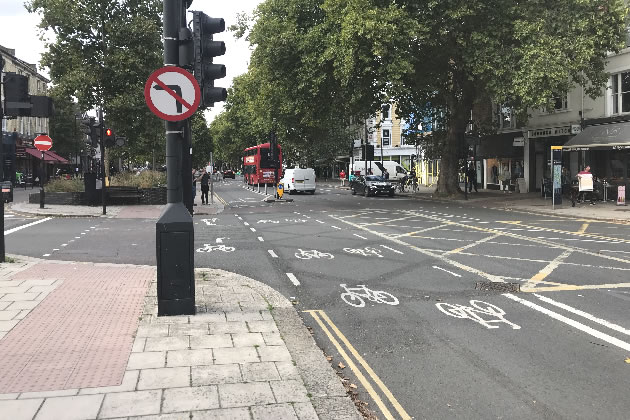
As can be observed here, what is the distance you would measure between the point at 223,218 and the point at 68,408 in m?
16.5

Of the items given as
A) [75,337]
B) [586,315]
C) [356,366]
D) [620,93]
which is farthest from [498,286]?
[620,93]

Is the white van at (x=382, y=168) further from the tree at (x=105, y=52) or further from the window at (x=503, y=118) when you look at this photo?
the tree at (x=105, y=52)

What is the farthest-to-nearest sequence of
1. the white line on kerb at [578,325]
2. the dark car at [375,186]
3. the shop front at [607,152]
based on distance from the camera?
the dark car at [375,186] < the shop front at [607,152] < the white line on kerb at [578,325]

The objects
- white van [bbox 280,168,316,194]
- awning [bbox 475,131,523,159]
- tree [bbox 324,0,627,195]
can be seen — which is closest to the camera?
tree [bbox 324,0,627,195]

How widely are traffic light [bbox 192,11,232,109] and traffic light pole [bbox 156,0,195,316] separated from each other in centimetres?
22

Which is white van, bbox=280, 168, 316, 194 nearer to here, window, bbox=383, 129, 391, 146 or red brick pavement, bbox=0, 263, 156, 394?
red brick pavement, bbox=0, 263, 156, 394

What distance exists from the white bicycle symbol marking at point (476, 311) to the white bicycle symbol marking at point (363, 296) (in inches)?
25.8

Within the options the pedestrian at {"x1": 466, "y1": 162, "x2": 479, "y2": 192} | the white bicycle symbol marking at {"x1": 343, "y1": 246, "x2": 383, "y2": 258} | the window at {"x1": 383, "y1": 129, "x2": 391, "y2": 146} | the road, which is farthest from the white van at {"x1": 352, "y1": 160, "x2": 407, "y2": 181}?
the white bicycle symbol marking at {"x1": 343, "y1": 246, "x2": 383, "y2": 258}

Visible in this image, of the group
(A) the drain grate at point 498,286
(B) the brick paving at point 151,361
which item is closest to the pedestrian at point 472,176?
(A) the drain grate at point 498,286

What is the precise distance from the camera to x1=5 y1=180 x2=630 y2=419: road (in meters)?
4.19

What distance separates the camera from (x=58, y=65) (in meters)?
32.1

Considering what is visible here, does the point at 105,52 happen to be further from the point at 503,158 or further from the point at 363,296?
the point at 363,296

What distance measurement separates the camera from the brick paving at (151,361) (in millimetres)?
3650

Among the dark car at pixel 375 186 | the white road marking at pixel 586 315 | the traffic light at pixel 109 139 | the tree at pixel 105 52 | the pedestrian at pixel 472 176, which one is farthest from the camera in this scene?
the dark car at pixel 375 186
